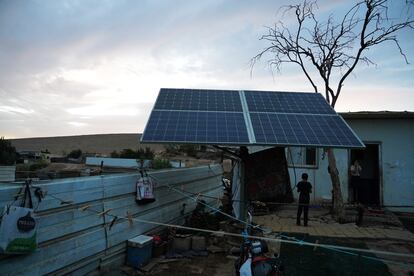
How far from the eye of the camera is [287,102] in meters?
9.36

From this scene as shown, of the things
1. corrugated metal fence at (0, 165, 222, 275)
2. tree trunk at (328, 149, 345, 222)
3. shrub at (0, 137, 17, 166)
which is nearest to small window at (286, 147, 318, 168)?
tree trunk at (328, 149, 345, 222)

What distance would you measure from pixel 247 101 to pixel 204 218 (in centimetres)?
359

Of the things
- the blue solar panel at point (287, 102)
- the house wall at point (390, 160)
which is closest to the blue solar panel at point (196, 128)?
the blue solar panel at point (287, 102)

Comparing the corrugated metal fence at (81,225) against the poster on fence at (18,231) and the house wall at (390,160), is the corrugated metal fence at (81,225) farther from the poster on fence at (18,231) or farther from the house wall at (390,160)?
the house wall at (390,160)

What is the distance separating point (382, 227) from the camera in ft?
34.9

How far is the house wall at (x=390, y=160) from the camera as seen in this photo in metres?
14.0

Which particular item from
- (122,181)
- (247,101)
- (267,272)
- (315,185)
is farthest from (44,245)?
(315,185)

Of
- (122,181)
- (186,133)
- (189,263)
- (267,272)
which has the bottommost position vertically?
(189,263)

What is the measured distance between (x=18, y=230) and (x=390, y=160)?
14.5 meters

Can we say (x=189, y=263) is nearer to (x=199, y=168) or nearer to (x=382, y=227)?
(x=199, y=168)

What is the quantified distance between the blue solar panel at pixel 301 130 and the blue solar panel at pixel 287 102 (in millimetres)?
380

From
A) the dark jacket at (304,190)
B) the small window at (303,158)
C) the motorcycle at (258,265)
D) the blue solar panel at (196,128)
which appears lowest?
the motorcycle at (258,265)

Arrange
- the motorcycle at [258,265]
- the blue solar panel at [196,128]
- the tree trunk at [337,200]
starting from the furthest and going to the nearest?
the tree trunk at [337,200], the blue solar panel at [196,128], the motorcycle at [258,265]

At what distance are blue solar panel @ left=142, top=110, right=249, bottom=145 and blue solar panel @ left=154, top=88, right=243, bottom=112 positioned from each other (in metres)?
0.37
